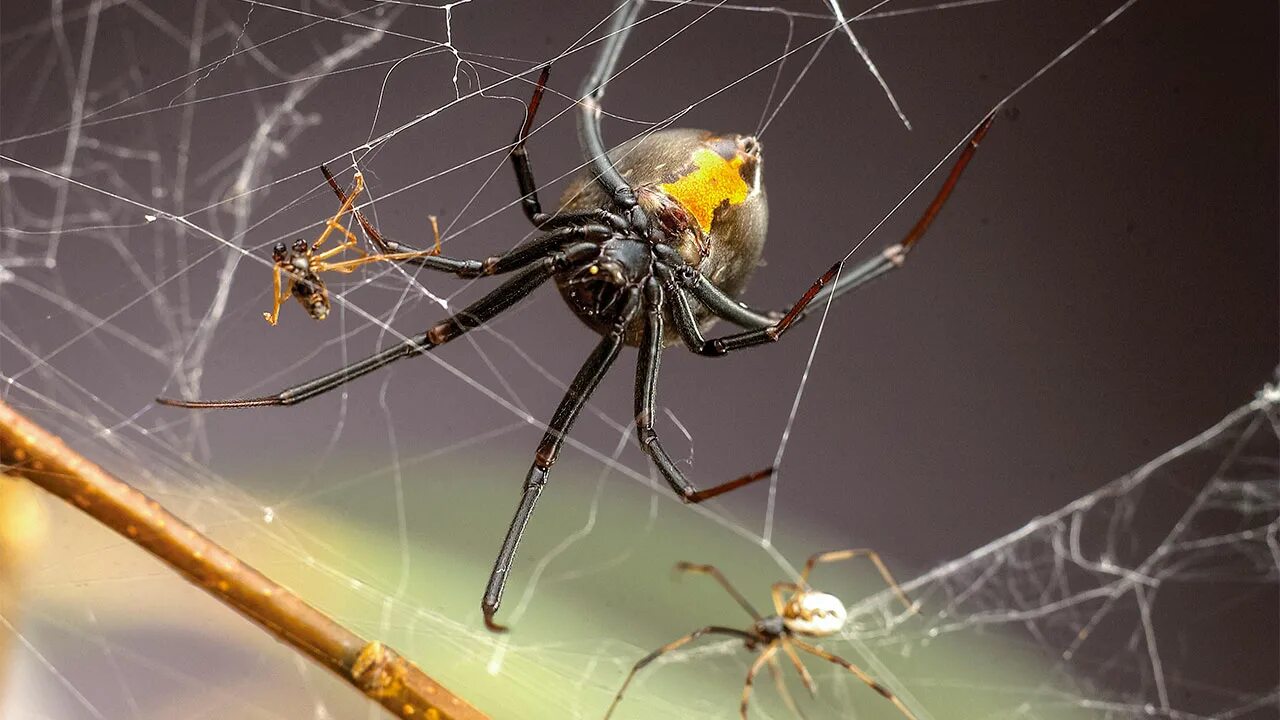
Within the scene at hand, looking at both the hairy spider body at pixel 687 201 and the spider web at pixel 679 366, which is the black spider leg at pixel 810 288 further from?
the spider web at pixel 679 366

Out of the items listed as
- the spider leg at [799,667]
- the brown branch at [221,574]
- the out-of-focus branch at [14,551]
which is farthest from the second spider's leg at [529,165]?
the spider leg at [799,667]

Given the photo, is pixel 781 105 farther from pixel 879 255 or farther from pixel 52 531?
pixel 52 531

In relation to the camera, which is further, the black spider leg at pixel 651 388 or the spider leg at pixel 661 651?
the spider leg at pixel 661 651

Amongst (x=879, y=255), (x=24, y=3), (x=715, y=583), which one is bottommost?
(x=715, y=583)

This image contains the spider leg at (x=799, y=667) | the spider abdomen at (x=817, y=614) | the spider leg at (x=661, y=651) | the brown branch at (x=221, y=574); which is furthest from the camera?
the spider leg at (x=799, y=667)

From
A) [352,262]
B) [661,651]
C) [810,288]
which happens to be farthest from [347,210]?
[661,651]

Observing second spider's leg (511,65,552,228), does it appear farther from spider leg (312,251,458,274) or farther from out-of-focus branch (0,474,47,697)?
out-of-focus branch (0,474,47,697)

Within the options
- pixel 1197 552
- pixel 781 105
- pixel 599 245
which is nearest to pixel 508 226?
pixel 599 245
